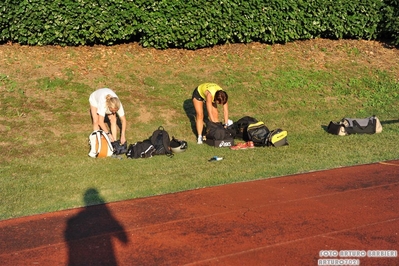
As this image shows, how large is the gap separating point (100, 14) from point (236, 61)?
14.8 ft

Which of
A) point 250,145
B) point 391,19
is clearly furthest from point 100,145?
point 391,19

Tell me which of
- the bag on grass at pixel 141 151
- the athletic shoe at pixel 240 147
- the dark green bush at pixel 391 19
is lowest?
the athletic shoe at pixel 240 147

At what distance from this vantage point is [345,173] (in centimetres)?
1063

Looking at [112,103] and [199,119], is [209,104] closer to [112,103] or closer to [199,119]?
[199,119]

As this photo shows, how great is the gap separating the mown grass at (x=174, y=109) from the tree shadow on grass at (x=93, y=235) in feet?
2.04

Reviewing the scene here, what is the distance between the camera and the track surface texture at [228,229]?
A: 6.85 metres

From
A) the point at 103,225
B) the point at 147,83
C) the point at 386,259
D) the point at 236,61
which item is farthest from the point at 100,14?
the point at 386,259

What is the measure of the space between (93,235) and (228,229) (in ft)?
5.93

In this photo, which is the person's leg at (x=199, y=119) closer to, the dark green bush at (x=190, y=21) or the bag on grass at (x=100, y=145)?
the bag on grass at (x=100, y=145)

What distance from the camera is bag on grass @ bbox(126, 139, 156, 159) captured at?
12086mm

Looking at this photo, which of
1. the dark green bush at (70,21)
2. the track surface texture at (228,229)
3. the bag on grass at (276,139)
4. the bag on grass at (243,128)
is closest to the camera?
the track surface texture at (228,229)

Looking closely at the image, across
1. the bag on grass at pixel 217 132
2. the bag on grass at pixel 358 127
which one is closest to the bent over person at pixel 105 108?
the bag on grass at pixel 217 132

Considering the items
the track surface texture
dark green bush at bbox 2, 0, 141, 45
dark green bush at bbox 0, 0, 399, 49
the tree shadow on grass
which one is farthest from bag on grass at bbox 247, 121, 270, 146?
dark green bush at bbox 2, 0, 141, 45

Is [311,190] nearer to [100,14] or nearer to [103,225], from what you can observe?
[103,225]
